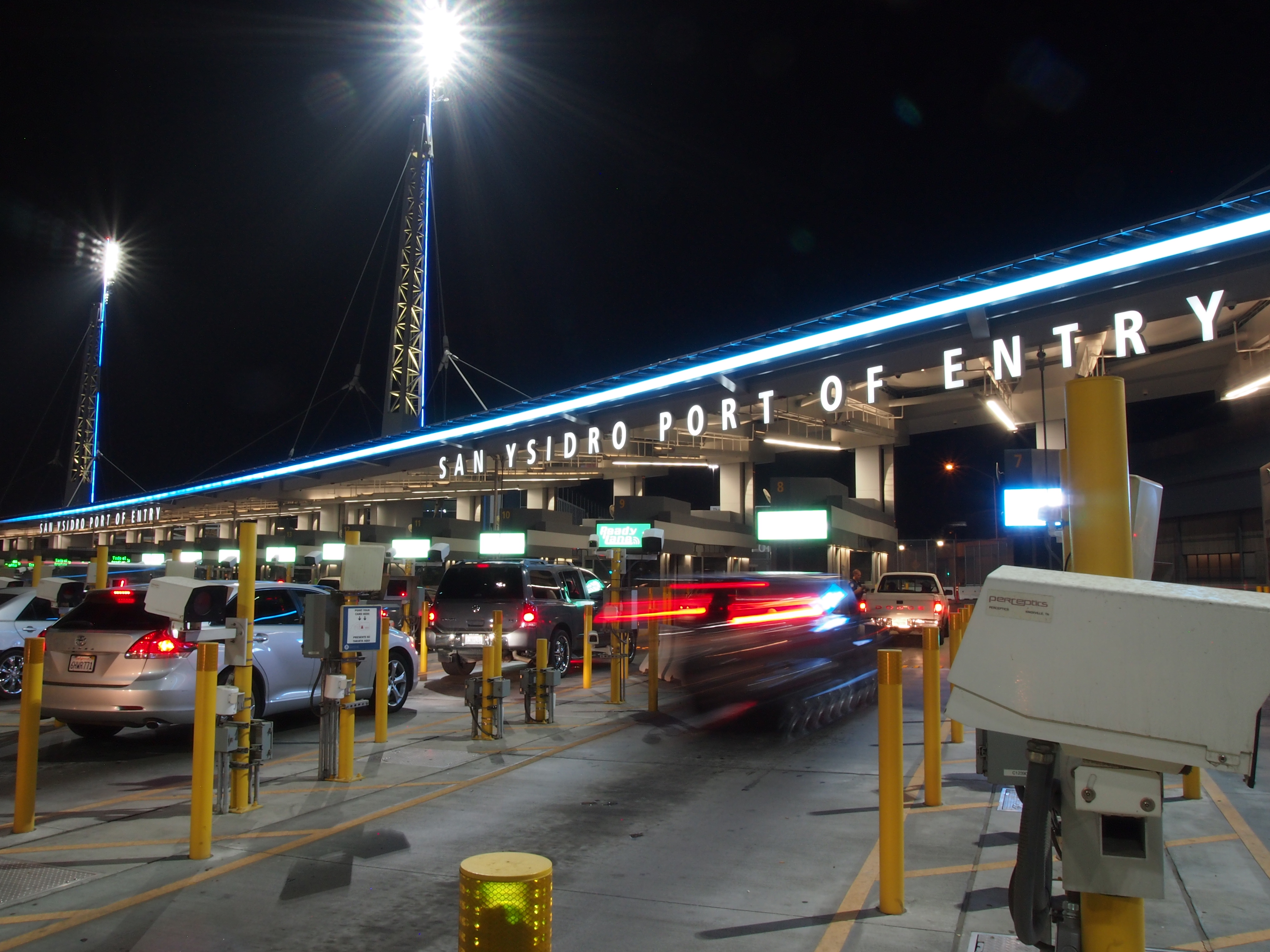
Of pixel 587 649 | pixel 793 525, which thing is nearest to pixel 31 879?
pixel 587 649

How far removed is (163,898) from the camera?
15.6 feet

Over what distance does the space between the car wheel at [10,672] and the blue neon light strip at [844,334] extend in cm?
1069

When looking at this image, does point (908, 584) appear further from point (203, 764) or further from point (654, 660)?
point (203, 764)

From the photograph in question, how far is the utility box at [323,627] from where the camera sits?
7.30 metres

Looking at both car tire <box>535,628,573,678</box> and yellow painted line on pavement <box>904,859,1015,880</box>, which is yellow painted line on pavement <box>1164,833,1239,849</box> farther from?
car tire <box>535,628,573,678</box>

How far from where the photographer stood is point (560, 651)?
14977 millimetres

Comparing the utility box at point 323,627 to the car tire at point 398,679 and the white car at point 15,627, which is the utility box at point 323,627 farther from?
the white car at point 15,627

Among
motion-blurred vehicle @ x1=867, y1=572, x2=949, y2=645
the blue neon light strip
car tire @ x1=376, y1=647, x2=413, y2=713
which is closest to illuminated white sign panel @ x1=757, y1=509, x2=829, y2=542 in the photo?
motion-blurred vehicle @ x1=867, y1=572, x2=949, y2=645

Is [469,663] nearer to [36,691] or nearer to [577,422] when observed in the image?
[577,422]

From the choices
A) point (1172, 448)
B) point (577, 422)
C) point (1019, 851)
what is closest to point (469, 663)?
point (577, 422)

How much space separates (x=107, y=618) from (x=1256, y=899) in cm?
910

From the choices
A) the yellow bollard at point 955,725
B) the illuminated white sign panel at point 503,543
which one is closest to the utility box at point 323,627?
the yellow bollard at point 955,725

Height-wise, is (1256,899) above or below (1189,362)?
below

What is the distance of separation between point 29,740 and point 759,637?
23.9 ft
